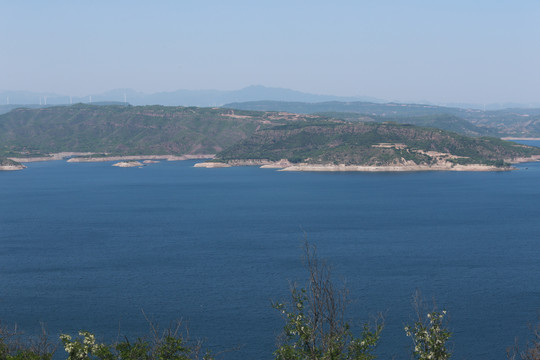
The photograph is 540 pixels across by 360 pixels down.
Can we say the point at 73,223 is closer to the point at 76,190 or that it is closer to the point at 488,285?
the point at 76,190

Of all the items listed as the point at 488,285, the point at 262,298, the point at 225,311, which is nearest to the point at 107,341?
the point at 225,311

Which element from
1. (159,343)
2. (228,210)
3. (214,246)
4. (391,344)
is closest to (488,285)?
(391,344)

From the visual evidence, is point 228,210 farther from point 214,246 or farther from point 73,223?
point 214,246

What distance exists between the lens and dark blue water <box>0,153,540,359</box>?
153 ft

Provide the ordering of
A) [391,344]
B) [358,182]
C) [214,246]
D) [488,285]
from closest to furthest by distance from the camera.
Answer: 1. [391,344]
2. [488,285]
3. [214,246]
4. [358,182]

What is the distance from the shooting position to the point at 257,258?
6638 centimetres

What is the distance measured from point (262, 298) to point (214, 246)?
23228 millimetres

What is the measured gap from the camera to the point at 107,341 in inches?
1683

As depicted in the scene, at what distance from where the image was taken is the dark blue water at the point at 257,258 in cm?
4650

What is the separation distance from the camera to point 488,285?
5475 centimetres

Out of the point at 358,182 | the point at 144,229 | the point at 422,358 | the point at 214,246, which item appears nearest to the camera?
the point at 422,358

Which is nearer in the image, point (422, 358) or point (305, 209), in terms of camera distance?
point (422, 358)

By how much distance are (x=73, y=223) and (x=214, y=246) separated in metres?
29.7

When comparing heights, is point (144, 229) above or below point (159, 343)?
below
